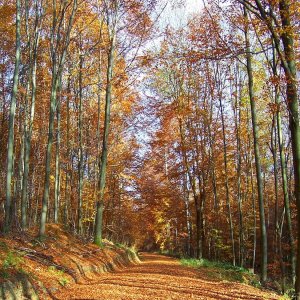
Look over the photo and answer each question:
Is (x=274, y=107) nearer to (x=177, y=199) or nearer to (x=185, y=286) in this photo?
(x=185, y=286)

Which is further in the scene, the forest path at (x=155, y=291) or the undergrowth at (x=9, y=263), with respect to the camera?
the forest path at (x=155, y=291)

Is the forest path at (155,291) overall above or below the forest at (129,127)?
below

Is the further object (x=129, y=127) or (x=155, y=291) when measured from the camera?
(x=129, y=127)

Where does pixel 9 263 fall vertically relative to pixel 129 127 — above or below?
below

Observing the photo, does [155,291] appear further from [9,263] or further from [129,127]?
[129,127]

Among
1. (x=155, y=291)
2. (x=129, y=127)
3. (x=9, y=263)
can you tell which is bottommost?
(x=155, y=291)

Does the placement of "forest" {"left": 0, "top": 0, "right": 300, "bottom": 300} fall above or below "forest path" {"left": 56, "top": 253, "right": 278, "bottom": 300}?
above

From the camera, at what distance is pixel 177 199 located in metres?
26.4

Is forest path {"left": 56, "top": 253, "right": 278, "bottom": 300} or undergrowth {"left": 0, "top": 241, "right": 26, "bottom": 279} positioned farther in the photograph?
forest path {"left": 56, "top": 253, "right": 278, "bottom": 300}

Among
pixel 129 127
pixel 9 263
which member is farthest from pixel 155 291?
pixel 129 127

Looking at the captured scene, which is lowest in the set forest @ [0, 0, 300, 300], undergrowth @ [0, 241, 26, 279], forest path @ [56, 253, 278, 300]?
forest path @ [56, 253, 278, 300]

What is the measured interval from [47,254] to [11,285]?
3407 millimetres

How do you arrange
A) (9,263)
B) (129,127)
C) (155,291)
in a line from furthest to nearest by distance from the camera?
1. (129,127)
2. (155,291)
3. (9,263)

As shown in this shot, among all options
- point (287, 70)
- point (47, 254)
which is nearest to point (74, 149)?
point (47, 254)
